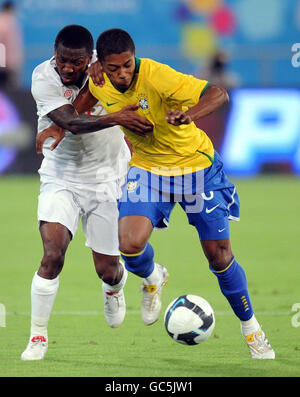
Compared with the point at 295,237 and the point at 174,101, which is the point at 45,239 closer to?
the point at 174,101

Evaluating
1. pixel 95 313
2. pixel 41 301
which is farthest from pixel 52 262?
pixel 95 313

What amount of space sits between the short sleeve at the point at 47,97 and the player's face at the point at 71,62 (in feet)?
0.35

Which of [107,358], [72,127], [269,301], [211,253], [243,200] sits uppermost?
[72,127]

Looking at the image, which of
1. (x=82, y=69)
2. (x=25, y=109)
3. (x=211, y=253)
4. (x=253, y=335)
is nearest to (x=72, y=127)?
(x=82, y=69)

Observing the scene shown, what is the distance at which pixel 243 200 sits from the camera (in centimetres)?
1622

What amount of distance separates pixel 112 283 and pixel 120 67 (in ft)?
6.34

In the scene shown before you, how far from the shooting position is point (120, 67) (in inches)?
254

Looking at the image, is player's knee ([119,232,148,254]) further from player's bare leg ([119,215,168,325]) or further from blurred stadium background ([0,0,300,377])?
blurred stadium background ([0,0,300,377])

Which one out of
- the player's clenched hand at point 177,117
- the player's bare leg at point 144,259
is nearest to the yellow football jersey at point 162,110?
the player's bare leg at point 144,259

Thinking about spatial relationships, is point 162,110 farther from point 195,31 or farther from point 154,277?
point 195,31

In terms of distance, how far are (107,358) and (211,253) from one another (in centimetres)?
105

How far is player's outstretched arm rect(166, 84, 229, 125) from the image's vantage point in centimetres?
603

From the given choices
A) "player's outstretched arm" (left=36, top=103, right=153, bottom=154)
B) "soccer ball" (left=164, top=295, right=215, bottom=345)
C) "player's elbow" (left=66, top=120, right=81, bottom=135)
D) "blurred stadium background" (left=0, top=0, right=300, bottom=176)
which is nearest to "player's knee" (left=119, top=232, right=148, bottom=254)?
"soccer ball" (left=164, top=295, right=215, bottom=345)

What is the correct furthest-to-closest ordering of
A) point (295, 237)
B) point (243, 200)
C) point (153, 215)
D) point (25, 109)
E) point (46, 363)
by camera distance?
1. point (25, 109)
2. point (243, 200)
3. point (295, 237)
4. point (153, 215)
5. point (46, 363)
